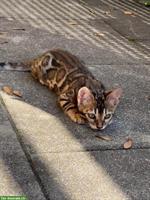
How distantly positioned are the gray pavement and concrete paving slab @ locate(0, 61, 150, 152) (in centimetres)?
1

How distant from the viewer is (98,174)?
5.00 m

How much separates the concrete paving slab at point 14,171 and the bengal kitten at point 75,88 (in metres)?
0.81

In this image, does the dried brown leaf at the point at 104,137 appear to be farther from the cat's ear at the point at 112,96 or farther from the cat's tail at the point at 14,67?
the cat's tail at the point at 14,67

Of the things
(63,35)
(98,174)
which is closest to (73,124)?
(98,174)

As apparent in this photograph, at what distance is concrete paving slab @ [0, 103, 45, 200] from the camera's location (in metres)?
4.60

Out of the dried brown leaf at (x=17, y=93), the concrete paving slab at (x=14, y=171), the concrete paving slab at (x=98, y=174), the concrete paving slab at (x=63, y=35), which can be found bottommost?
the concrete paving slab at (x=63, y=35)

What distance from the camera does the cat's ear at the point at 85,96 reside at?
5.75 m

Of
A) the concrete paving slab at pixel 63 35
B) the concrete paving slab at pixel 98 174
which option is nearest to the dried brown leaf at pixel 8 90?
the concrete paving slab at pixel 63 35

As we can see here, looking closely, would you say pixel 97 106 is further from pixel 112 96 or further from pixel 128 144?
pixel 128 144

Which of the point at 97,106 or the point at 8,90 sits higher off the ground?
the point at 97,106

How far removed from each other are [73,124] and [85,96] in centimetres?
35

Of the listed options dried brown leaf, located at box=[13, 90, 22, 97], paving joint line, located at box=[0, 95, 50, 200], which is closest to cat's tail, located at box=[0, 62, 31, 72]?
dried brown leaf, located at box=[13, 90, 22, 97]

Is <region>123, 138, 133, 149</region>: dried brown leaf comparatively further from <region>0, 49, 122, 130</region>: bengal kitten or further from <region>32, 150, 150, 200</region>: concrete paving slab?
<region>0, 49, 122, 130</region>: bengal kitten

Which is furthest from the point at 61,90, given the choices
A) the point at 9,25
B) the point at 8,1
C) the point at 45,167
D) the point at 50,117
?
the point at 8,1
